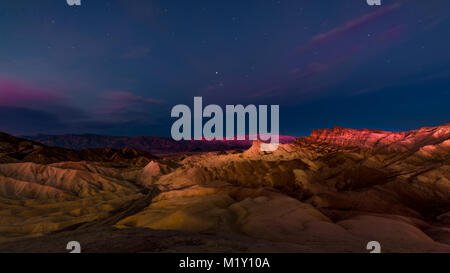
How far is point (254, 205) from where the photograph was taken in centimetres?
2467

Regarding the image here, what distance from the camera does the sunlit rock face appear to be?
10.3 m

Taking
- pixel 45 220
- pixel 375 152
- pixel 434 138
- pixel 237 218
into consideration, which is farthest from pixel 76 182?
pixel 434 138

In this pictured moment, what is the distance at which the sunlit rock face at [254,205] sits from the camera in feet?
33.7

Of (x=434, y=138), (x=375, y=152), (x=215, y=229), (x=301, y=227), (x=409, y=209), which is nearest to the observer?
(x=301, y=227)

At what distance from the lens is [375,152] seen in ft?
229

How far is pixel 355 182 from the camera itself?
131 feet

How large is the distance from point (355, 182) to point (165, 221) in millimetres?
34379

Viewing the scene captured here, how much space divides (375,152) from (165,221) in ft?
235

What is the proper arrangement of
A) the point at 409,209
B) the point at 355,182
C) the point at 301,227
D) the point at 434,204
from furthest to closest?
1. the point at 355,182
2. the point at 434,204
3. the point at 409,209
4. the point at 301,227
